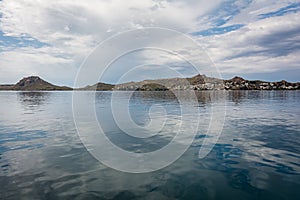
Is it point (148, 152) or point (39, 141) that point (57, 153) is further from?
point (148, 152)

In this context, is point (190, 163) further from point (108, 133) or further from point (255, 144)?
point (108, 133)

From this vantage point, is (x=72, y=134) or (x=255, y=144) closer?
(x=255, y=144)

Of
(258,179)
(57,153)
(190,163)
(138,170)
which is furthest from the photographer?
(57,153)

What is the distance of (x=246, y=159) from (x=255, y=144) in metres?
4.79

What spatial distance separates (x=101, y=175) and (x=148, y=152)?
538 cm

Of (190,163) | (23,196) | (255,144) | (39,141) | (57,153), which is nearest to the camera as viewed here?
(23,196)

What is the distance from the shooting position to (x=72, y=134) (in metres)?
24.2

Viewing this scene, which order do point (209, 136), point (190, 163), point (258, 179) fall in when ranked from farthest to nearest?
1. point (209, 136)
2. point (190, 163)
3. point (258, 179)

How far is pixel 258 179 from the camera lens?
12.1 meters

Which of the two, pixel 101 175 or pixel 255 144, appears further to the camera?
pixel 255 144

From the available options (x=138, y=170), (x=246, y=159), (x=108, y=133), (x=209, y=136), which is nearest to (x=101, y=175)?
(x=138, y=170)

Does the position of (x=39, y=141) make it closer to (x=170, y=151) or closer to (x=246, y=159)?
(x=170, y=151)

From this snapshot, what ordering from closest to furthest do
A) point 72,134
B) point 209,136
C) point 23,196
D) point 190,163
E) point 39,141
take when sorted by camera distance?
point 23,196, point 190,163, point 39,141, point 209,136, point 72,134

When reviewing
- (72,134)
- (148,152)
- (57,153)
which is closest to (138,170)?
(148,152)
